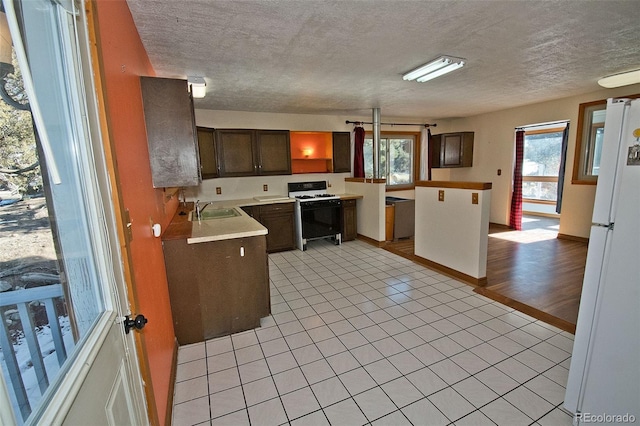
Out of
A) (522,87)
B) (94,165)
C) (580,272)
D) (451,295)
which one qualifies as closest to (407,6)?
(94,165)

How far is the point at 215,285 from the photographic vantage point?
234 centimetres

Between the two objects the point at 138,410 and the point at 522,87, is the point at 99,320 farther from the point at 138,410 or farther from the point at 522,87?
the point at 522,87

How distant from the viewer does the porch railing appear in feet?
1.77

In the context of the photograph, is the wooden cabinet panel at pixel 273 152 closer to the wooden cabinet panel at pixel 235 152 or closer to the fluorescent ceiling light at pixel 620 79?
the wooden cabinet panel at pixel 235 152

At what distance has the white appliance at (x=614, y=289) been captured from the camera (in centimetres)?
128

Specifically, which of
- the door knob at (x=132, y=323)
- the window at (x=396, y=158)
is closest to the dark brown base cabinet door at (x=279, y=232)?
the window at (x=396, y=158)

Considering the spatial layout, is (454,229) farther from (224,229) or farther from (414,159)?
(414,159)

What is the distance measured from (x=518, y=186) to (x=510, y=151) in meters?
0.72

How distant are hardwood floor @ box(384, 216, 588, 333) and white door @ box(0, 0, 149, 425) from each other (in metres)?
3.14

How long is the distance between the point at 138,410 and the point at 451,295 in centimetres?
287

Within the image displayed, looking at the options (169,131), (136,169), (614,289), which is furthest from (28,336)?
(614,289)

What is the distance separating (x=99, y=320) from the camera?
879 millimetres

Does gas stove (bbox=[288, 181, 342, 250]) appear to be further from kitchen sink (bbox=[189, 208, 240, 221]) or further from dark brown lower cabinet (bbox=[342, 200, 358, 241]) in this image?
kitchen sink (bbox=[189, 208, 240, 221])

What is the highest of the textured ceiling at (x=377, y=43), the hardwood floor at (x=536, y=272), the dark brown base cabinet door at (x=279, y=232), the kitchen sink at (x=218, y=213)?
the textured ceiling at (x=377, y=43)
